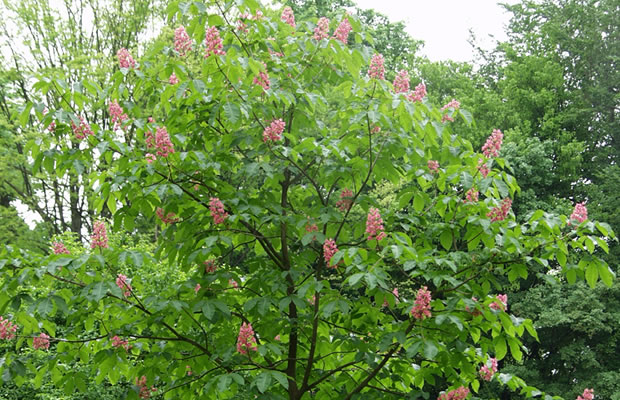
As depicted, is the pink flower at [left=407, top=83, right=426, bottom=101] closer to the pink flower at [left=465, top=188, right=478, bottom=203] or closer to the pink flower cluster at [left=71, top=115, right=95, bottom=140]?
the pink flower at [left=465, top=188, right=478, bottom=203]

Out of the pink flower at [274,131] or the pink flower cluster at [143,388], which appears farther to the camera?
the pink flower cluster at [143,388]

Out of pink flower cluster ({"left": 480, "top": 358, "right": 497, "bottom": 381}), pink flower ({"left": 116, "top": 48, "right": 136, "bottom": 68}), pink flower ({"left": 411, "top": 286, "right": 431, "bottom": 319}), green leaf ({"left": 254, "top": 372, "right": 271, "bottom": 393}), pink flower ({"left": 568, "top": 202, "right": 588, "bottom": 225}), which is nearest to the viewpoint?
green leaf ({"left": 254, "top": 372, "right": 271, "bottom": 393})

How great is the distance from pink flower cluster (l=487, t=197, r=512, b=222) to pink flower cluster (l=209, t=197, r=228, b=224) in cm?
149

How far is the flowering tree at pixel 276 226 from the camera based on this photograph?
3.42 metres

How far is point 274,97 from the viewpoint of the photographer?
11.5 ft

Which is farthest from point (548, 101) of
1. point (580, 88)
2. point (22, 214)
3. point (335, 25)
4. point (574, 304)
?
point (335, 25)

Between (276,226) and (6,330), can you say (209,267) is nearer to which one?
(276,226)

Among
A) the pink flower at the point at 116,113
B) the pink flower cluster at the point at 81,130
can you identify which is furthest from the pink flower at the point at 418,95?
the pink flower cluster at the point at 81,130

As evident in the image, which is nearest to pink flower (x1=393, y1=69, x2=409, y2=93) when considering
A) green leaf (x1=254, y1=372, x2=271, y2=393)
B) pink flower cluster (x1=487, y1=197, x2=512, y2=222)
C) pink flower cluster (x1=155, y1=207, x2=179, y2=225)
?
pink flower cluster (x1=487, y1=197, x2=512, y2=222)

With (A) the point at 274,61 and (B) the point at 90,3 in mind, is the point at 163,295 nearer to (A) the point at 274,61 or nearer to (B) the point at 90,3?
(A) the point at 274,61

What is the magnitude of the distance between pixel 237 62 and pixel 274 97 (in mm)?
273

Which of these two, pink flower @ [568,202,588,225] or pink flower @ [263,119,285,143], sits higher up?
pink flower @ [263,119,285,143]

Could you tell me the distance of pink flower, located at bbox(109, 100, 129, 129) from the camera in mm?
3818

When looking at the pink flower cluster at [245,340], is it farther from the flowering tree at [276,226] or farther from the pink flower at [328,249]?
the pink flower at [328,249]
